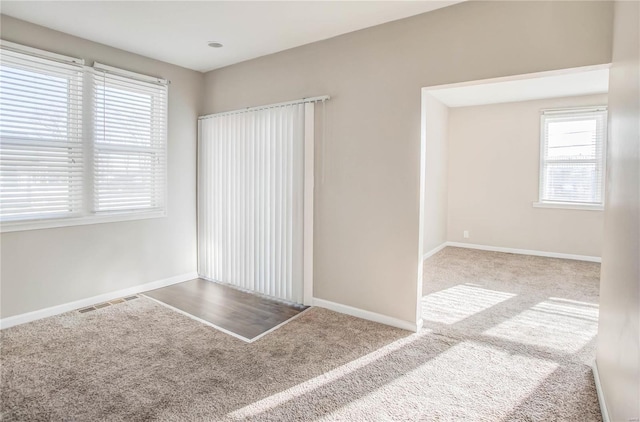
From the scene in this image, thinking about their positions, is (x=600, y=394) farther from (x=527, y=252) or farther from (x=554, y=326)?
(x=527, y=252)

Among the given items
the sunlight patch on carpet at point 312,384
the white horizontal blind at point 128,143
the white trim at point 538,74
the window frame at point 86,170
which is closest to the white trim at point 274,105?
the white horizontal blind at point 128,143

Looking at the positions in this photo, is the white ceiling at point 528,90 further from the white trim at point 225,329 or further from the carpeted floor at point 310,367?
the white trim at point 225,329

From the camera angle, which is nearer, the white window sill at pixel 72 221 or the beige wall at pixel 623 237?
the beige wall at pixel 623 237

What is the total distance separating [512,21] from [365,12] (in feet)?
3.49

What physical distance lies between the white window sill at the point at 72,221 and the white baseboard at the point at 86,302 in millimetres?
748

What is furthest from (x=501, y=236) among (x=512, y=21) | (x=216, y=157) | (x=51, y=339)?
(x=51, y=339)

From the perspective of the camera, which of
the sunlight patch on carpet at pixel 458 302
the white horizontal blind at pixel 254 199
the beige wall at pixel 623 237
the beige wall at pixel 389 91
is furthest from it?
the white horizontal blind at pixel 254 199

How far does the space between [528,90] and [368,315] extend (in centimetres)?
418

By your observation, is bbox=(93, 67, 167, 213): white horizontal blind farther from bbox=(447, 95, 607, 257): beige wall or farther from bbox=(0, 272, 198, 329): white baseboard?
bbox=(447, 95, 607, 257): beige wall

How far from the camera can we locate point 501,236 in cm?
620

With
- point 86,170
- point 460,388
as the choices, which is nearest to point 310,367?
point 460,388

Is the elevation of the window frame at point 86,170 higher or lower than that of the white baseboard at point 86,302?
higher

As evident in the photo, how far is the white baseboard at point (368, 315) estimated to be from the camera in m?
3.01

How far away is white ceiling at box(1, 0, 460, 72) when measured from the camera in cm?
272
